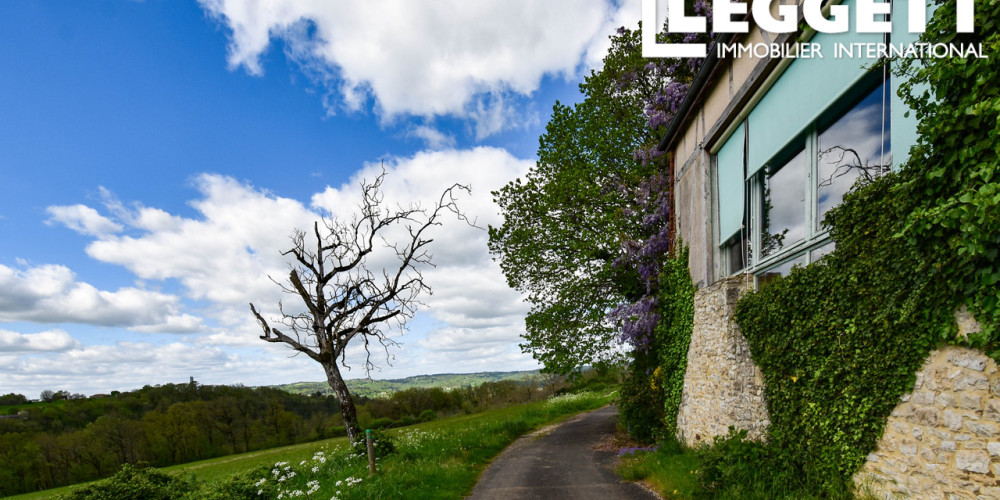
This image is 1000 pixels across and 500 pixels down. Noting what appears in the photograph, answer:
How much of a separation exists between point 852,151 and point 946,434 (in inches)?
139

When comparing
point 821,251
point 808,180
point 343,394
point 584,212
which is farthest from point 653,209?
point 343,394

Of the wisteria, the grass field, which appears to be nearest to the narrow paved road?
the grass field

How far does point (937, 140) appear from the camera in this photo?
169 inches

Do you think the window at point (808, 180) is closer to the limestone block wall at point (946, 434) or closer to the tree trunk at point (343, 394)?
the limestone block wall at point (946, 434)

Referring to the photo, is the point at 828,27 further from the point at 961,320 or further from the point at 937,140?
the point at 961,320

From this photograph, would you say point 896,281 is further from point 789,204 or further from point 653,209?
point 653,209

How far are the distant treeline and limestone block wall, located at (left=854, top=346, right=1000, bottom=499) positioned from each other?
45.5 m

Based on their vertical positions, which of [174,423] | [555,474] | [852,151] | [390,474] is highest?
[852,151]

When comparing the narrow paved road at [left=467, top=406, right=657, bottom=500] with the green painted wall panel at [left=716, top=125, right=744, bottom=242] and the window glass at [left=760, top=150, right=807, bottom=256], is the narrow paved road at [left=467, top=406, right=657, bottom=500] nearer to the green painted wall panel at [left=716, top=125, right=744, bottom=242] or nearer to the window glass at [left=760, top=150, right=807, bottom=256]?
the window glass at [left=760, top=150, right=807, bottom=256]

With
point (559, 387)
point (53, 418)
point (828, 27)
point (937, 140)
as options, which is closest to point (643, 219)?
point (828, 27)

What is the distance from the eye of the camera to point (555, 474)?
34.9 feet

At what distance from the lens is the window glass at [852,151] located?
5461mm

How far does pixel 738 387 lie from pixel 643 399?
20.0 ft

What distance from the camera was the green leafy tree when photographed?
15.3 metres
